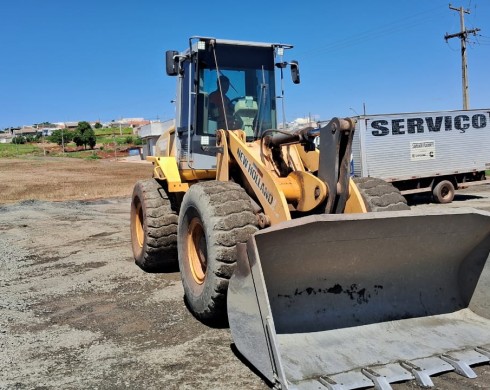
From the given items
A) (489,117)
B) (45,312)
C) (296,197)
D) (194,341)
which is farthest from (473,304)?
(489,117)

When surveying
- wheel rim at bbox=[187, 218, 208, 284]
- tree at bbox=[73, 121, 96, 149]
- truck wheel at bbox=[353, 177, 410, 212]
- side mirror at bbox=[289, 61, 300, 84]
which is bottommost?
wheel rim at bbox=[187, 218, 208, 284]

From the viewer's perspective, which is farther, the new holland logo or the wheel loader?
the new holland logo

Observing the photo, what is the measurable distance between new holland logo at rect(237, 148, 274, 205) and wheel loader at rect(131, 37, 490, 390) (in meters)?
0.01

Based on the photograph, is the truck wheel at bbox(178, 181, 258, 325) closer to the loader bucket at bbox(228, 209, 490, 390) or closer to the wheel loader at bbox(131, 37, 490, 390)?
the wheel loader at bbox(131, 37, 490, 390)

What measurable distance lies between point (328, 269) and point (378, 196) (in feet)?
4.30

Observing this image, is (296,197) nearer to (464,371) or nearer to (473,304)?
(473,304)

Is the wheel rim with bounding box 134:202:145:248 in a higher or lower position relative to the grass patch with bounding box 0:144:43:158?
lower

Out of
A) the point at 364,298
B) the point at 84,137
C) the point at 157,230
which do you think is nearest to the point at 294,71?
the point at 157,230

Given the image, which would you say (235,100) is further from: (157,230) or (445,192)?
(445,192)

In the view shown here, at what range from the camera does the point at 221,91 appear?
614 cm

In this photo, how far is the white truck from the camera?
50.0ft

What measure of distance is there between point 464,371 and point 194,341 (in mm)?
2102

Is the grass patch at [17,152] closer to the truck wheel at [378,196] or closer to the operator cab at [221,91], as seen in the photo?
the operator cab at [221,91]

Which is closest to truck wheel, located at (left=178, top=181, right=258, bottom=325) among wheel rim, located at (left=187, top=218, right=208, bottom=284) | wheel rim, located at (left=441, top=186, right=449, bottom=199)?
wheel rim, located at (left=187, top=218, right=208, bottom=284)
